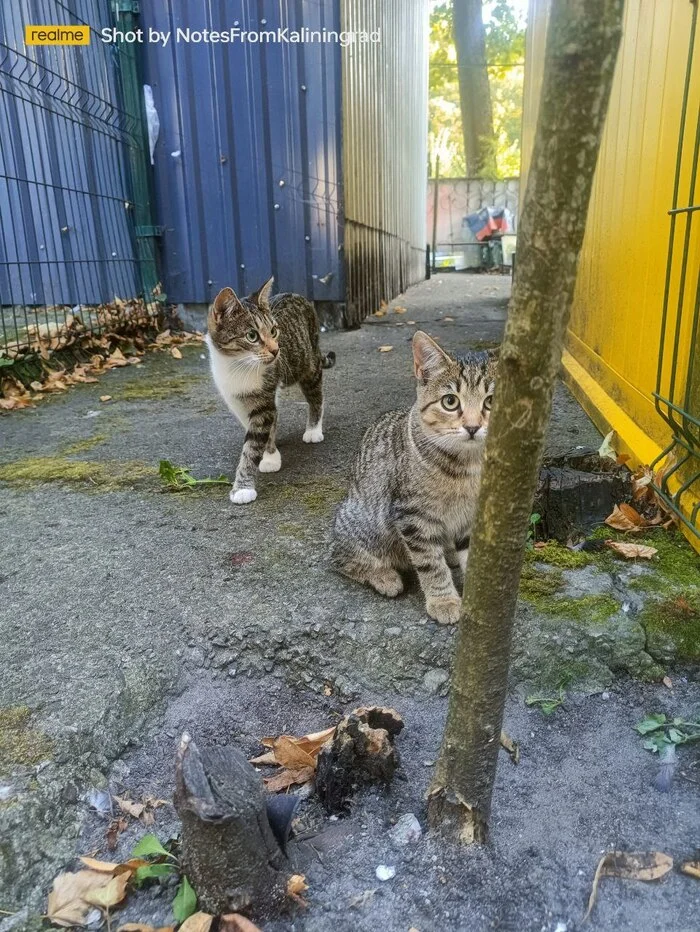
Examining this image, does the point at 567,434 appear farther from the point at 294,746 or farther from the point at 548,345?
the point at 548,345

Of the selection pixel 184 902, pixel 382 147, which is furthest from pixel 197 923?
pixel 382 147

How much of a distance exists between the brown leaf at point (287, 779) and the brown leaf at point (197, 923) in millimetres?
399

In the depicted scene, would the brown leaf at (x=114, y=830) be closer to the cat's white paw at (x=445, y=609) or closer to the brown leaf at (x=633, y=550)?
the cat's white paw at (x=445, y=609)

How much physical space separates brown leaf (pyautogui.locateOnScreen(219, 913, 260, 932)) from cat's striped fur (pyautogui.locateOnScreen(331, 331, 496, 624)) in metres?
1.11

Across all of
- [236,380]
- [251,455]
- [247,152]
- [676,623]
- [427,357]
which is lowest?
[676,623]

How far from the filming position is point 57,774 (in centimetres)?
172

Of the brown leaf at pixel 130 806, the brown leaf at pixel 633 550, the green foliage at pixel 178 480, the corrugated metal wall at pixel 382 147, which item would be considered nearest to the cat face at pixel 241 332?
the green foliage at pixel 178 480

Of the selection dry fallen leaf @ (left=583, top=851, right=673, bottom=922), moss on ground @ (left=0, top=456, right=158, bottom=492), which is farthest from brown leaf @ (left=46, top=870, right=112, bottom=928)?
moss on ground @ (left=0, top=456, right=158, bottom=492)

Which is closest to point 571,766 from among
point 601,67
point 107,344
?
point 601,67

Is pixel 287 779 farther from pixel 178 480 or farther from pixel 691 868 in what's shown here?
pixel 178 480

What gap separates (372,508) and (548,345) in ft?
5.15

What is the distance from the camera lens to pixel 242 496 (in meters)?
3.32

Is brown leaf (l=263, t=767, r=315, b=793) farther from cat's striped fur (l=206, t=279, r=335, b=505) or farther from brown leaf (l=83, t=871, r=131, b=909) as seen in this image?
cat's striped fur (l=206, t=279, r=335, b=505)

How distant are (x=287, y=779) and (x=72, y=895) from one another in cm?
56
